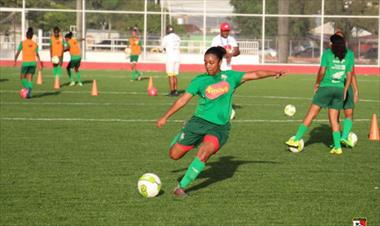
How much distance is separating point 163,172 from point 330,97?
347 cm

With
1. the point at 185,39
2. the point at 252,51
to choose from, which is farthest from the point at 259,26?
the point at 185,39

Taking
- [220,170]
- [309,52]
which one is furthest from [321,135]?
[309,52]

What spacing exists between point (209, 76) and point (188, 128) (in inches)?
25.8

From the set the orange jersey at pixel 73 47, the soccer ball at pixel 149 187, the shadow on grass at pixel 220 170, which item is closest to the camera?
the soccer ball at pixel 149 187

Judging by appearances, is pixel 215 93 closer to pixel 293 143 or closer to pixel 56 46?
pixel 293 143

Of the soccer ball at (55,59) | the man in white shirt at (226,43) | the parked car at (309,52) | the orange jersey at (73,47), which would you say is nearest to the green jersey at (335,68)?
the man in white shirt at (226,43)

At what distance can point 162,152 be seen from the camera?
13148mm

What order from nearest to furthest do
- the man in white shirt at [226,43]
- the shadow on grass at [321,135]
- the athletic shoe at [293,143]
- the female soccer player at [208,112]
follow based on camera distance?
the female soccer player at [208,112], the athletic shoe at [293,143], the shadow on grass at [321,135], the man in white shirt at [226,43]

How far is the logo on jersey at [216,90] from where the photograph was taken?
9.60 meters

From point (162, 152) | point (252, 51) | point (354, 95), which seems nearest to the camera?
point (162, 152)

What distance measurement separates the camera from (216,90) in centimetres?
961

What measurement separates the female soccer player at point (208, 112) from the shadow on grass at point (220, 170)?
47 cm

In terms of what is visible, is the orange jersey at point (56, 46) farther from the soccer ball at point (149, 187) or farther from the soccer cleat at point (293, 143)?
the soccer ball at point (149, 187)

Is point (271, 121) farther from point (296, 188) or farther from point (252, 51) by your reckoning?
point (252, 51)
